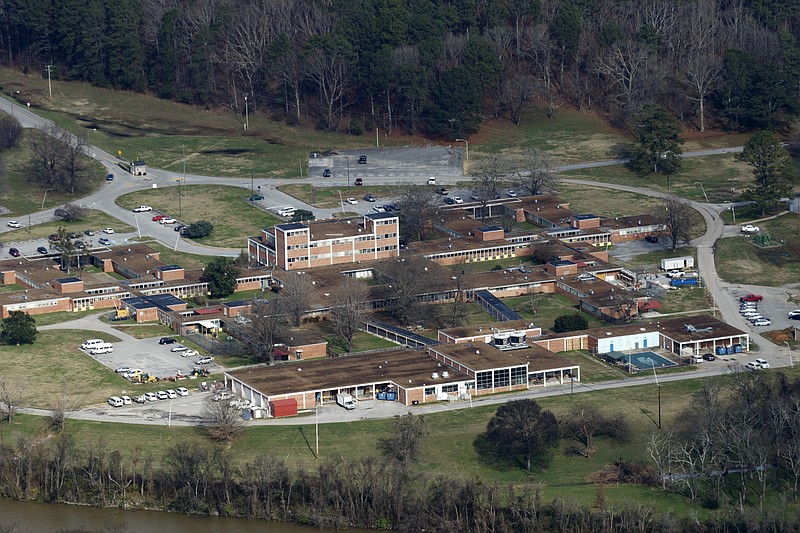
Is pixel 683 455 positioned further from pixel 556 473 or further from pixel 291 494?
pixel 291 494

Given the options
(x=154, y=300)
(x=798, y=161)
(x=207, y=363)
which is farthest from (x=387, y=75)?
(x=207, y=363)

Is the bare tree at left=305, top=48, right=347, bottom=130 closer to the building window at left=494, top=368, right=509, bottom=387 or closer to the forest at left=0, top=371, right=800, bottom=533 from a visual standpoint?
the building window at left=494, top=368, right=509, bottom=387

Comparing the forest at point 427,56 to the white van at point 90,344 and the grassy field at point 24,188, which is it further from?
the white van at point 90,344

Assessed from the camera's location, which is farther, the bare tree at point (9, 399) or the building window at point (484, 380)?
the building window at point (484, 380)

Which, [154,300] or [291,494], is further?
[154,300]

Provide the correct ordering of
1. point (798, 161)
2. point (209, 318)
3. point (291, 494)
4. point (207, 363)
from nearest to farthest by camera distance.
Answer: point (291, 494), point (207, 363), point (209, 318), point (798, 161)

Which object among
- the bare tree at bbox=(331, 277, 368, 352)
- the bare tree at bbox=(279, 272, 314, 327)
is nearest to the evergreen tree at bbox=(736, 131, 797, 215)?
the bare tree at bbox=(331, 277, 368, 352)

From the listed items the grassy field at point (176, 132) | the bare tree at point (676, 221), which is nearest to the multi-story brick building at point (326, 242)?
the bare tree at point (676, 221)
